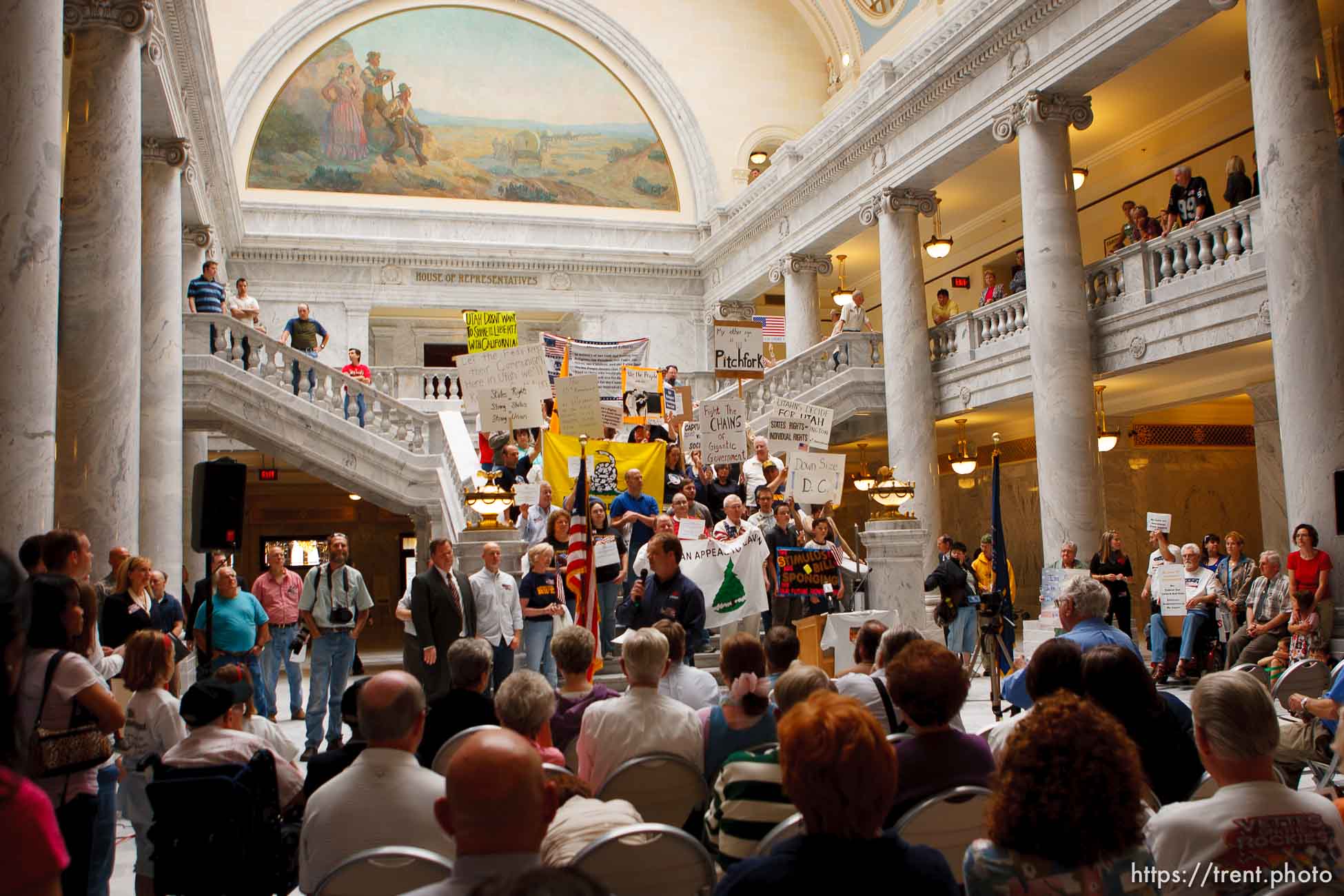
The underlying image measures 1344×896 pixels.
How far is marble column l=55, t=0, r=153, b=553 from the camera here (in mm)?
10797

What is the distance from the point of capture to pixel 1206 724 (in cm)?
327

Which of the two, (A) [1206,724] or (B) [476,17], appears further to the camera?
(B) [476,17]

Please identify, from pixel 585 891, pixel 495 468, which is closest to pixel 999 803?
pixel 585 891

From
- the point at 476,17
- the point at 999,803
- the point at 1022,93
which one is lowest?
the point at 999,803

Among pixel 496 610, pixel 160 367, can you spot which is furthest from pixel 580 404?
pixel 160 367

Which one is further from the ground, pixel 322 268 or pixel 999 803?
pixel 322 268

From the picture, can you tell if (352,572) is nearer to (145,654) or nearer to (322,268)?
(145,654)

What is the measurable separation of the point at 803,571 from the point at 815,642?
745 mm

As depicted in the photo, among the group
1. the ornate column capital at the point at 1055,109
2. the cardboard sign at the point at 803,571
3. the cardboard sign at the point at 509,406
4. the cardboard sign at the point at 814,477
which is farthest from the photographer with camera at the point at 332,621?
the ornate column capital at the point at 1055,109

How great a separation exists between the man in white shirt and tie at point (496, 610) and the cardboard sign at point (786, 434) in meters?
4.02

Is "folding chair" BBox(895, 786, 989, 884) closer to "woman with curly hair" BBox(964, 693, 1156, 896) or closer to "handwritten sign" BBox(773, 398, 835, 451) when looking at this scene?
"woman with curly hair" BBox(964, 693, 1156, 896)

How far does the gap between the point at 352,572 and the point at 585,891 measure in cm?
966

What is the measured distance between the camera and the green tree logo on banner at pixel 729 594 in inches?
430

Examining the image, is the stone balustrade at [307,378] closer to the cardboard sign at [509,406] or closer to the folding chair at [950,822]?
the cardboard sign at [509,406]
